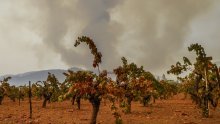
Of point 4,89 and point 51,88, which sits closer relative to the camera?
point 51,88

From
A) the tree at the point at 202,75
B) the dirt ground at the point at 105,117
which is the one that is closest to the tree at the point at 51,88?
the dirt ground at the point at 105,117

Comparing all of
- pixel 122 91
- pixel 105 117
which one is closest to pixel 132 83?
pixel 122 91

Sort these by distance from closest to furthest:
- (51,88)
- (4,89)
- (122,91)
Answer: (122,91)
(51,88)
(4,89)

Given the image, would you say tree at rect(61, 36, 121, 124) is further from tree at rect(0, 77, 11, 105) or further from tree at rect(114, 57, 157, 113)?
tree at rect(0, 77, 11, 105)

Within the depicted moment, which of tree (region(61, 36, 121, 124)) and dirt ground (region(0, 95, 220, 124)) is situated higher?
tree (region(61, 36, 121, 124))

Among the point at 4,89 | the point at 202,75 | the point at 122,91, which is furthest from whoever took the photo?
the point at 4,89

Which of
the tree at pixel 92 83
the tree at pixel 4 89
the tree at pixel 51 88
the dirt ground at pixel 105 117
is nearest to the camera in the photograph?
the tree at pixel 92 83

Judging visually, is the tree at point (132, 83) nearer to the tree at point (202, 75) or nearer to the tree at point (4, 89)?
the tree at point (202, 75)

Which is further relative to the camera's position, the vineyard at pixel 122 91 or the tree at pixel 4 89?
the tree at pixel 4 89

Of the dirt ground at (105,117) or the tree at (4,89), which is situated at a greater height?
the tree at (4,89)

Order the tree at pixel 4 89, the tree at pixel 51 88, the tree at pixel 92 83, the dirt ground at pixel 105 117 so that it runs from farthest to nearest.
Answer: the tree at pixel 4 89 < the tree at pixel 51 88 < the dirt ground at pixel 105 117 < the tree at pixel 92 83

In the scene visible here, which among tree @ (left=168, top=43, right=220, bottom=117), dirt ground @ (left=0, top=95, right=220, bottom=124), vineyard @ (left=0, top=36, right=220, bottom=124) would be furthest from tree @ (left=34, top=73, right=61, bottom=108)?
tree @ (left=168, top=43, right=220, bottom=117)

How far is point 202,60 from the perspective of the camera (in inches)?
1239

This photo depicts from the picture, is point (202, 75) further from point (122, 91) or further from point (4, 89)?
point (4, 89)
